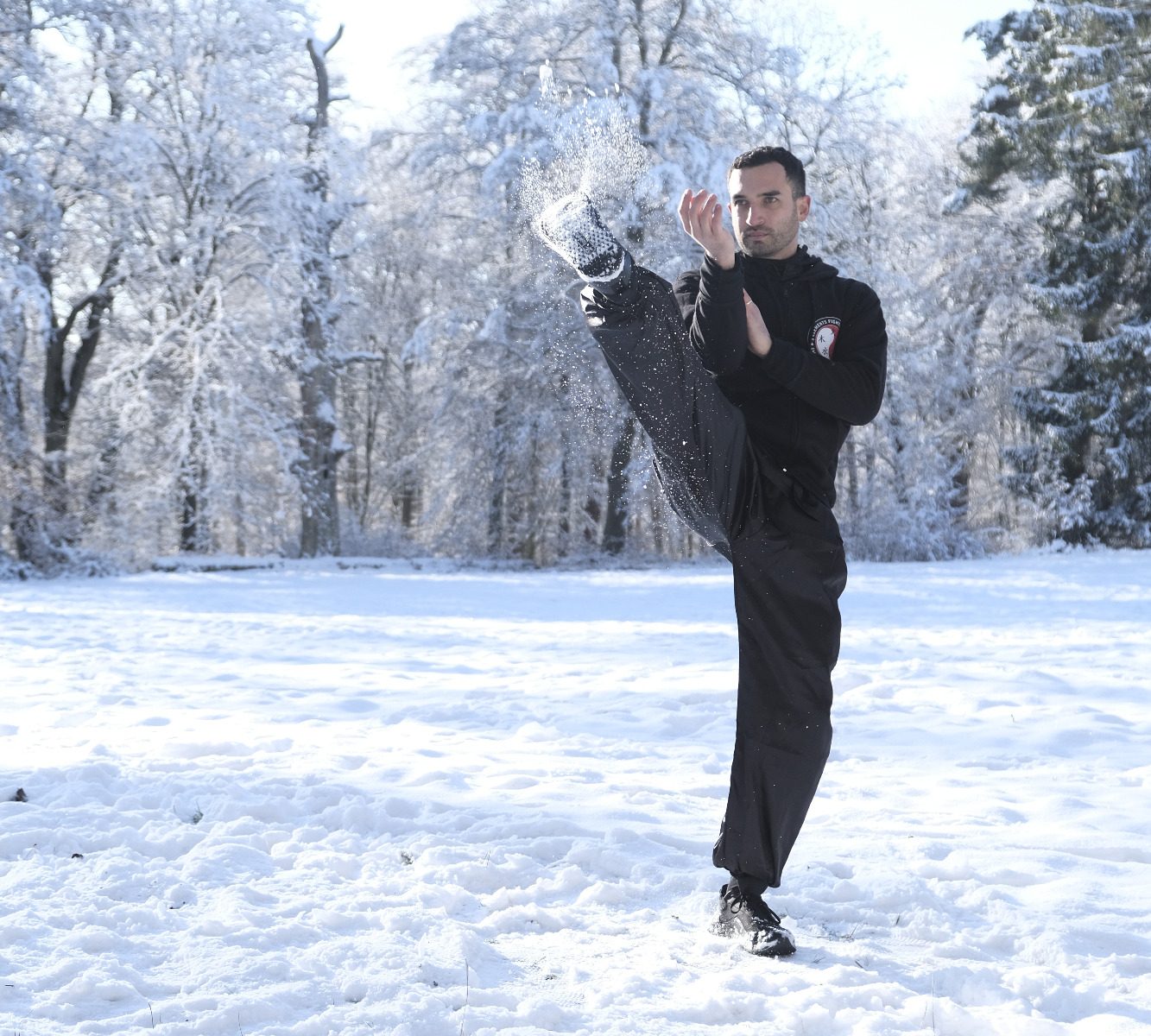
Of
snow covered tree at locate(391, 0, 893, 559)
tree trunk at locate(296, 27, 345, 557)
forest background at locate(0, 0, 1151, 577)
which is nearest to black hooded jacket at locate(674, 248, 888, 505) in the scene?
forest background at locate(0, 0, 1151, 577)

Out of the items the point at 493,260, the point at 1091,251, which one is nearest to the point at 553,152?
the point at 493,260

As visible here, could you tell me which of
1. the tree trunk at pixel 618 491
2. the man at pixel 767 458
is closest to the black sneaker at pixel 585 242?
the man at pixel 767 458

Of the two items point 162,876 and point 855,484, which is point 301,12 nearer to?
point 855,484

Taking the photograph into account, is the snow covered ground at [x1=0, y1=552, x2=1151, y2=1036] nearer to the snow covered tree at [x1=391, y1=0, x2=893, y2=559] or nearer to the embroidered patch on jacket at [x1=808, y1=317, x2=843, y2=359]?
the embroidered patch on jacket at [x1=808, y1=317, x2=843, y2=359]

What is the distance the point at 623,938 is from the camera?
2.86 meters

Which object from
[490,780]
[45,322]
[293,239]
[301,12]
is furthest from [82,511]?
[490,780]

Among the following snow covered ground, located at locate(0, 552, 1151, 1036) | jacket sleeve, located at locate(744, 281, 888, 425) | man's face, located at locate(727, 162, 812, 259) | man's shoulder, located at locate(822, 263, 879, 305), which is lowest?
snow covered ground, located at locate(0, 552, 1151, 1036)

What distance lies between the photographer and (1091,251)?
63.9 ft

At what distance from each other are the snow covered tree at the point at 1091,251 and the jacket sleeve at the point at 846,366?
1805 centimetres

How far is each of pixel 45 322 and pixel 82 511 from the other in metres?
2.45

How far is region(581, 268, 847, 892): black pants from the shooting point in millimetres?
2736

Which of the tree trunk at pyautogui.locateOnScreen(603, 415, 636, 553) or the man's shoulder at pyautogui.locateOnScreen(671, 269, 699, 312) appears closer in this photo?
the man's shoulder at pyautogui.locateOnScreen(671, 269, 699, 312)

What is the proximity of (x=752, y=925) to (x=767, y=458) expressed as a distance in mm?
1119

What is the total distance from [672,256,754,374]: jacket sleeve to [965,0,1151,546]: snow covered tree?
1846 cm
